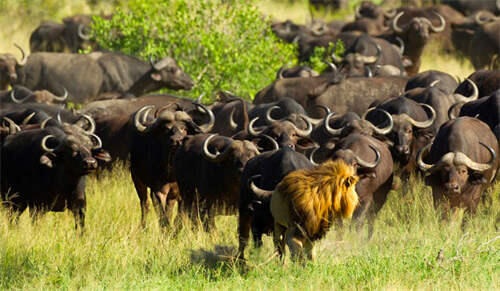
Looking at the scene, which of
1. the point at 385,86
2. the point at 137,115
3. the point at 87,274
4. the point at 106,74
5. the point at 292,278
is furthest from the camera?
the point at 106,74

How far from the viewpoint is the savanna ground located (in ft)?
24.5

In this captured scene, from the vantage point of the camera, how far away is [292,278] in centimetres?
735

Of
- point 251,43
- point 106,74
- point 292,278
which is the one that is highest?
point 292,278

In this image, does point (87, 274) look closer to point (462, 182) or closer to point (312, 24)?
point (462, 182)

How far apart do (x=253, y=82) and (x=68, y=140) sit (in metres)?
7.89

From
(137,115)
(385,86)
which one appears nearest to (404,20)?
(385,86)

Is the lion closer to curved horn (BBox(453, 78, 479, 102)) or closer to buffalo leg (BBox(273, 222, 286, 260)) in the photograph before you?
buffalo leg (BBox(273, 222, 286, 260))

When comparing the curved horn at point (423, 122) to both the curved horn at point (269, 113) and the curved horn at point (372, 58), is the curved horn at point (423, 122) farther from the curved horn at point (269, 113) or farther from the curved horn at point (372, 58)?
the curved horn at point (372, 58)

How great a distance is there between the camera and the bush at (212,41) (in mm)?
17531

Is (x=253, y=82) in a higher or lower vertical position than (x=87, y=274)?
lower

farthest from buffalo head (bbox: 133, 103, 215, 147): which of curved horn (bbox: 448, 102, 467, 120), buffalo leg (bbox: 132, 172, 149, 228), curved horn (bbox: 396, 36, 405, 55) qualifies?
curved horn (bbox: 396, 36, 405, 55)

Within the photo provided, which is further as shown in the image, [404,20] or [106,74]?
[404,20]

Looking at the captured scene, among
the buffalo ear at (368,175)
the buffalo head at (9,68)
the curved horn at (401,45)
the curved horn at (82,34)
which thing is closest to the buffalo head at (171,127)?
the buffalo ear at (368,175)

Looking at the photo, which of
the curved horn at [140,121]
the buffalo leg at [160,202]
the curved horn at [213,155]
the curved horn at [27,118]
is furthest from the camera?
the curved horn at [27,118]
